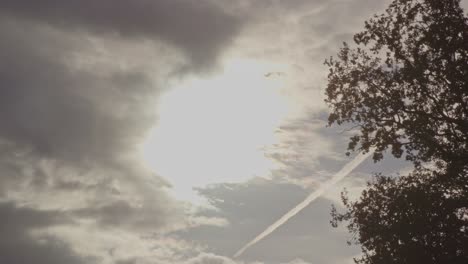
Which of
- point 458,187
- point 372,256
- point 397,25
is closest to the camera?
point 397,25

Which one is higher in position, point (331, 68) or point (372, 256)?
point (331, 68)

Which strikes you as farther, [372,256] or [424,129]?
[372,256]

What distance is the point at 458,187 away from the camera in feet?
93.1

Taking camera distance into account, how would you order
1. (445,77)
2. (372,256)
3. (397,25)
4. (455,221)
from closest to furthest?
1. (445,77)
2. (397,25)
3. (455,221)
4. (372,256)

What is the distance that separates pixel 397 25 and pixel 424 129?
5.91 metres

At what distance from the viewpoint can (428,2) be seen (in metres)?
25.3

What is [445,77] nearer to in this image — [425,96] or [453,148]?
[425,96]

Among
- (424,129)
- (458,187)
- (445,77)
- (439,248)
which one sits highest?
(445,77)

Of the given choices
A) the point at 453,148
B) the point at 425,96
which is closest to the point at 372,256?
the point at 453,148

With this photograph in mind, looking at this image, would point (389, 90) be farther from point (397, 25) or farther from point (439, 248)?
point (439, 248)

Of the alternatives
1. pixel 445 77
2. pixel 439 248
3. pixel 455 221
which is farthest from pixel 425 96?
pixel 439 248

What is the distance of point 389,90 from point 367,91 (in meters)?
1.21

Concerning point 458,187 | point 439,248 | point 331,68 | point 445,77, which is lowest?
point 439,248

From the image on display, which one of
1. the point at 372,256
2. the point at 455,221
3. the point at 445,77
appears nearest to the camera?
the point at 445,77
